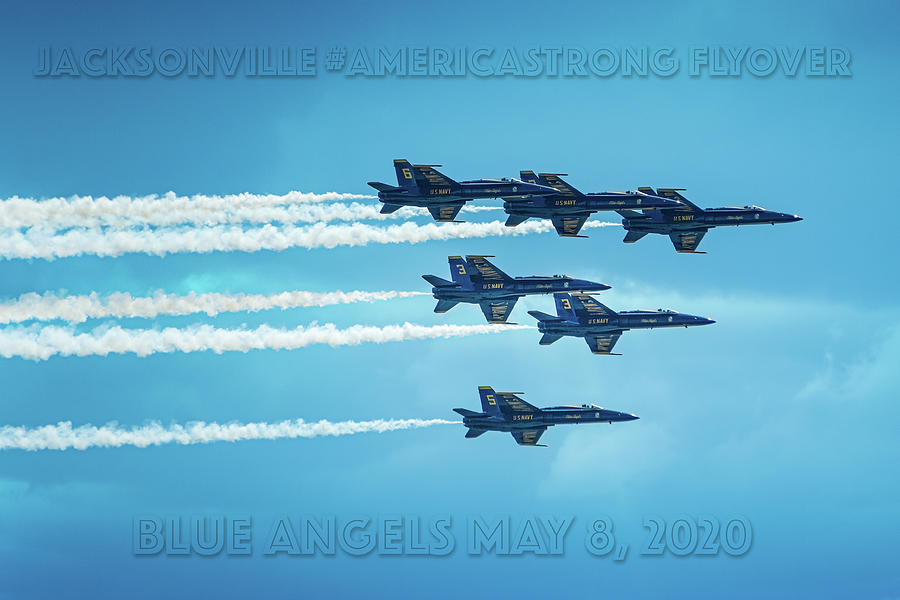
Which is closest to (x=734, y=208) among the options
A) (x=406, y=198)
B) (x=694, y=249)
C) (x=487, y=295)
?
(x=694, y=249)

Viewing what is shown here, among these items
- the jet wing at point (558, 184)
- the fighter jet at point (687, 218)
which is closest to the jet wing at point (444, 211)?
the jet wing at point (558, 184)

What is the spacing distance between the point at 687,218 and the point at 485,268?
1941 centimetres

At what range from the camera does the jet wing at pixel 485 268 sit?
387 feet

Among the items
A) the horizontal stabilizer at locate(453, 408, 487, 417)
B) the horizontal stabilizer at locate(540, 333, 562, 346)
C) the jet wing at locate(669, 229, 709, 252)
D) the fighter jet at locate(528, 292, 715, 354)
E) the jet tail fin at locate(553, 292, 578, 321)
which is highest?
the jet wing at locate(669, 229, 709, 252)

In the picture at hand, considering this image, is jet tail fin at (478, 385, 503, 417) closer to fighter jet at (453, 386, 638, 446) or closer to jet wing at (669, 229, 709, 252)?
fighter jet at (453, 386, 638, 446)

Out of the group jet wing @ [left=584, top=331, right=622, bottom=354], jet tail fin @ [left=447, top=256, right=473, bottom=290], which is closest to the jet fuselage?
jet wing @ [left=584, top=331, right=622, bottom=354]

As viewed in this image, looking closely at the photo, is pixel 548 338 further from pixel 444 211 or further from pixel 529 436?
pixel 444 211

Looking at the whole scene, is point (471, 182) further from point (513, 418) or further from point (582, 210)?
point (513, 418)

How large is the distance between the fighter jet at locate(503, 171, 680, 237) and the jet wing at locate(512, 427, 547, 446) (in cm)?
1828

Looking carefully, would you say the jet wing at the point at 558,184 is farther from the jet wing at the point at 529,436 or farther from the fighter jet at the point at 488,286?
the jet wing at the point at 529,436

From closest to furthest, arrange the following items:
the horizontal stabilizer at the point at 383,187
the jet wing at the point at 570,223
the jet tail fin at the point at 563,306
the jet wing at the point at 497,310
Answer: the horizontal stabilizer at the point at 383,187, the jet wing at the point at 570,223, the jet wing at the point at 497,310, the jet tail fin at the point at 563,306

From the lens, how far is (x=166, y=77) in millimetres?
117625

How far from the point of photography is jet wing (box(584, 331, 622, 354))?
122m

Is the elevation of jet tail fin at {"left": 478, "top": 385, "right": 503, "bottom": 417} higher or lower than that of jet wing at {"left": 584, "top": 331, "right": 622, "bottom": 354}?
lower
